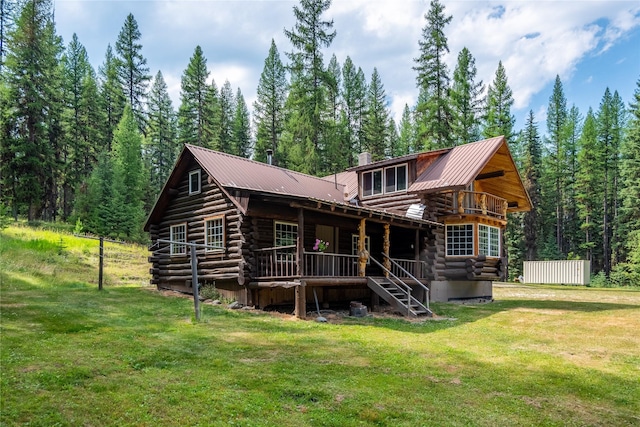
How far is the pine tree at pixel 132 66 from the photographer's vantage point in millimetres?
45094

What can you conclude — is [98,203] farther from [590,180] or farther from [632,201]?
[590,180]

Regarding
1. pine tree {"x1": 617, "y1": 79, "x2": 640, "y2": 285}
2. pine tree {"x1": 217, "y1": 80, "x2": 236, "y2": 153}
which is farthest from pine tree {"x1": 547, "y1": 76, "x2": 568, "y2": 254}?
pine tree {"x1": 217, "y1": 80, "x2": 236, "y2": 153}

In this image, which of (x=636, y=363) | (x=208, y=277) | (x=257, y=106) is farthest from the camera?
(x=257, y=106)

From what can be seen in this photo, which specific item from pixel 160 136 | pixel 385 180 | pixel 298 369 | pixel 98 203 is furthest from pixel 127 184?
pixel 298 369

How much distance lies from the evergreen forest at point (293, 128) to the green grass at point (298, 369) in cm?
2275

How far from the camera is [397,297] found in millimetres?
15594

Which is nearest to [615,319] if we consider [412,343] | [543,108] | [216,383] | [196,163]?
[412,343]

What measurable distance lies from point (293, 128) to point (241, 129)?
1606 cm

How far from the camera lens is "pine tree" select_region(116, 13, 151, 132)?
1775 inches

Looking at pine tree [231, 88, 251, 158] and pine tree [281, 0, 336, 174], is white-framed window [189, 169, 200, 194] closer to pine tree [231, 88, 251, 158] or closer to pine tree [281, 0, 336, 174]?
pine tree [281, 0, 336, 174]

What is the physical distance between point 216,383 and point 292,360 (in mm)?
1848

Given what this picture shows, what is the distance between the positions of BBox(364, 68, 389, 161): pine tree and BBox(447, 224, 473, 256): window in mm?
24722

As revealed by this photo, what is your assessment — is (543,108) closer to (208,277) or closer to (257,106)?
(257,106)

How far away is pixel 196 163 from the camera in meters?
17.7
